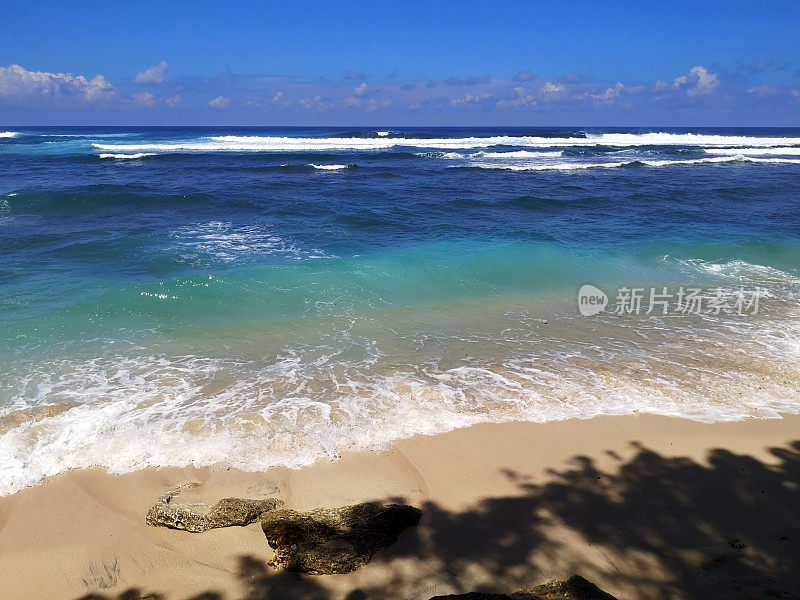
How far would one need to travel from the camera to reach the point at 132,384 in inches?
224

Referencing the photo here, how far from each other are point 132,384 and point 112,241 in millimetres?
7944

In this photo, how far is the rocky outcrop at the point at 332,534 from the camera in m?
3.18

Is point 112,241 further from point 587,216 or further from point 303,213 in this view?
point 587,216

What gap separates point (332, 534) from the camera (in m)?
3.33

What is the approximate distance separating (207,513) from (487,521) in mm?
2108

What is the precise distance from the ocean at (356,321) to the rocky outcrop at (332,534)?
1.06 meters

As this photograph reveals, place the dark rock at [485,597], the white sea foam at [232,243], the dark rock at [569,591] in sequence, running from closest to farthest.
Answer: the dark rock at [485,597]
the dark rock at [569,591]
the white sea foam at [232,243]

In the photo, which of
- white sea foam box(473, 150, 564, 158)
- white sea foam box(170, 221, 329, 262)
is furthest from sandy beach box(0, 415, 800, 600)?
white sea foam box(473, 150, 564, 158)

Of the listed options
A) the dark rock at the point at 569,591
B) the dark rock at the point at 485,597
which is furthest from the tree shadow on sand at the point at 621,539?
the dark rock at the point at 485,597

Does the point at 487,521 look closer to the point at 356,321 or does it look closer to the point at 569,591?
the point at 569,591

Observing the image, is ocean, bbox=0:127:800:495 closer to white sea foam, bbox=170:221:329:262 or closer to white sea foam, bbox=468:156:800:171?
white sea foam, bbox=170:221:329:262

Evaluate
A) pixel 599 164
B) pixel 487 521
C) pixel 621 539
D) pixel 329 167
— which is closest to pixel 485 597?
pixel 487 521

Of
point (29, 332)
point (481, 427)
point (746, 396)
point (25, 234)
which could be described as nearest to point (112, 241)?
point (25, 234)

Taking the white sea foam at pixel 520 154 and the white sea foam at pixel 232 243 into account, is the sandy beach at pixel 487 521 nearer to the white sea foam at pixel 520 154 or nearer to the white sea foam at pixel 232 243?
the white sea foam at pixel 232 243
